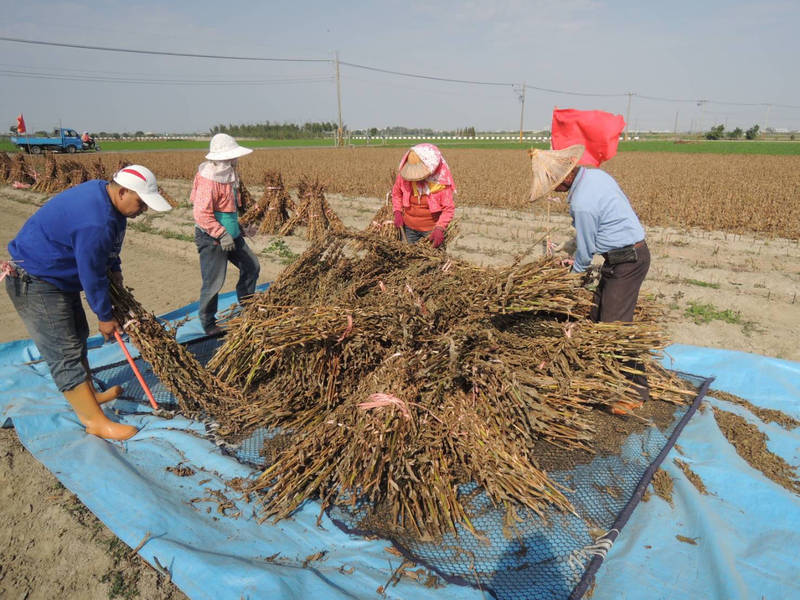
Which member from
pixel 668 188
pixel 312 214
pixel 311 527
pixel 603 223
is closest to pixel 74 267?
pixel 311 527

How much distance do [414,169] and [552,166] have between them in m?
1.29

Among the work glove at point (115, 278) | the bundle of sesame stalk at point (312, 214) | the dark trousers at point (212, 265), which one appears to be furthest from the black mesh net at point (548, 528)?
the bundle of sesame stalk at point (312, 214)

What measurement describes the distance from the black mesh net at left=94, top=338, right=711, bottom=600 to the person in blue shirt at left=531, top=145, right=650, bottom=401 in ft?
2.86

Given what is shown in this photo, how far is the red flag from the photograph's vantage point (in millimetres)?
3023

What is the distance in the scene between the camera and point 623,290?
3.10 metres

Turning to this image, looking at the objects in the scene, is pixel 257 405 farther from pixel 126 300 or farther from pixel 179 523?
pixel 126 300

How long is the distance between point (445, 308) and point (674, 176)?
57.6 ft

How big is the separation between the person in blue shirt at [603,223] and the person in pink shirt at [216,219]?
244 centimetres

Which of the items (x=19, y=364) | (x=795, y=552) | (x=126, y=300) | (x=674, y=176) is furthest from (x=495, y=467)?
(x=674, y=176)

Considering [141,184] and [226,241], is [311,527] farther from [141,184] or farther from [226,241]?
[226,241]

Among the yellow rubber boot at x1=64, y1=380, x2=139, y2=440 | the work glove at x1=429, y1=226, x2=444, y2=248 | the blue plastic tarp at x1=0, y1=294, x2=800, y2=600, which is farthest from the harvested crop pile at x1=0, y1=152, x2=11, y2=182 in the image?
the work glove at x1=429, y1=226, x2=444, y2=248

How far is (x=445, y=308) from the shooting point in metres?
2.79

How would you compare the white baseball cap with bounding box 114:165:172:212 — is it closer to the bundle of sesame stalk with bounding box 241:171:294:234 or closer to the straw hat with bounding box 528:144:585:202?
the straw hat with bounding box 528:144:585:202

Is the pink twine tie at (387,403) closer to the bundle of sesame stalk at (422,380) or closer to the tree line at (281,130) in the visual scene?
the bundle of sesame stalk at (422,380)
